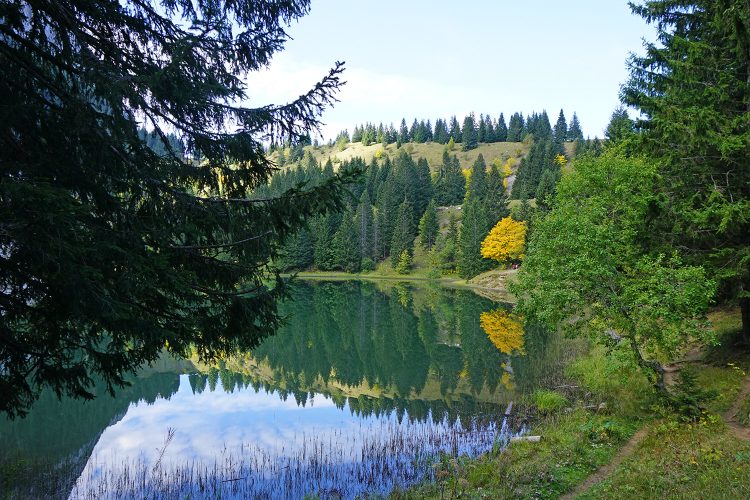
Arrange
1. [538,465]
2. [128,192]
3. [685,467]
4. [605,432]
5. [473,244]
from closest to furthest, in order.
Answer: [128,192] < [685,467] < [538,465] < [605,432] < [473,244]

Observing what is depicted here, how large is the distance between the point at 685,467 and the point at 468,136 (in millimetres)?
166024

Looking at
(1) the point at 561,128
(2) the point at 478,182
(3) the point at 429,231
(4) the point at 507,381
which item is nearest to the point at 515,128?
(1) the point at 561,128

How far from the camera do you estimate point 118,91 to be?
17.4 ft

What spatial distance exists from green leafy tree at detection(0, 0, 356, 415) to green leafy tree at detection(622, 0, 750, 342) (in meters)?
10.8

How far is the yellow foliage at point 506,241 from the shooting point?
69750 mm

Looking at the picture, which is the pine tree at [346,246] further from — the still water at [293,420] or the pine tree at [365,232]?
the still water at [293,420]

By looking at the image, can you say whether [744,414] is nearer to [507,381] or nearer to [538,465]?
[538,465]

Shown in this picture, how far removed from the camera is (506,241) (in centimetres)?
7031

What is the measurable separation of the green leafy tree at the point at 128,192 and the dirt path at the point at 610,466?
595cm

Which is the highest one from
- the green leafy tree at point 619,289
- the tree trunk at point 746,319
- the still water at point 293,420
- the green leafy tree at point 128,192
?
the green leafy tree at point 128,192

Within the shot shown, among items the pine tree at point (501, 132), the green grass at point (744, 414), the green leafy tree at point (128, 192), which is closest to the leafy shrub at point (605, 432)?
the green grass at point (744, 414)

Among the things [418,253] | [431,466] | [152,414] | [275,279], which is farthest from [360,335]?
[418,253]

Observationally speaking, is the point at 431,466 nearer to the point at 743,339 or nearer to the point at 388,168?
the point at 743,339

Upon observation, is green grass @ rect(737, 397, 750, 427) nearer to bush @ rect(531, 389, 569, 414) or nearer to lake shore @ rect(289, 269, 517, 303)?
bush @ rect(531, 389, 569, 414)
